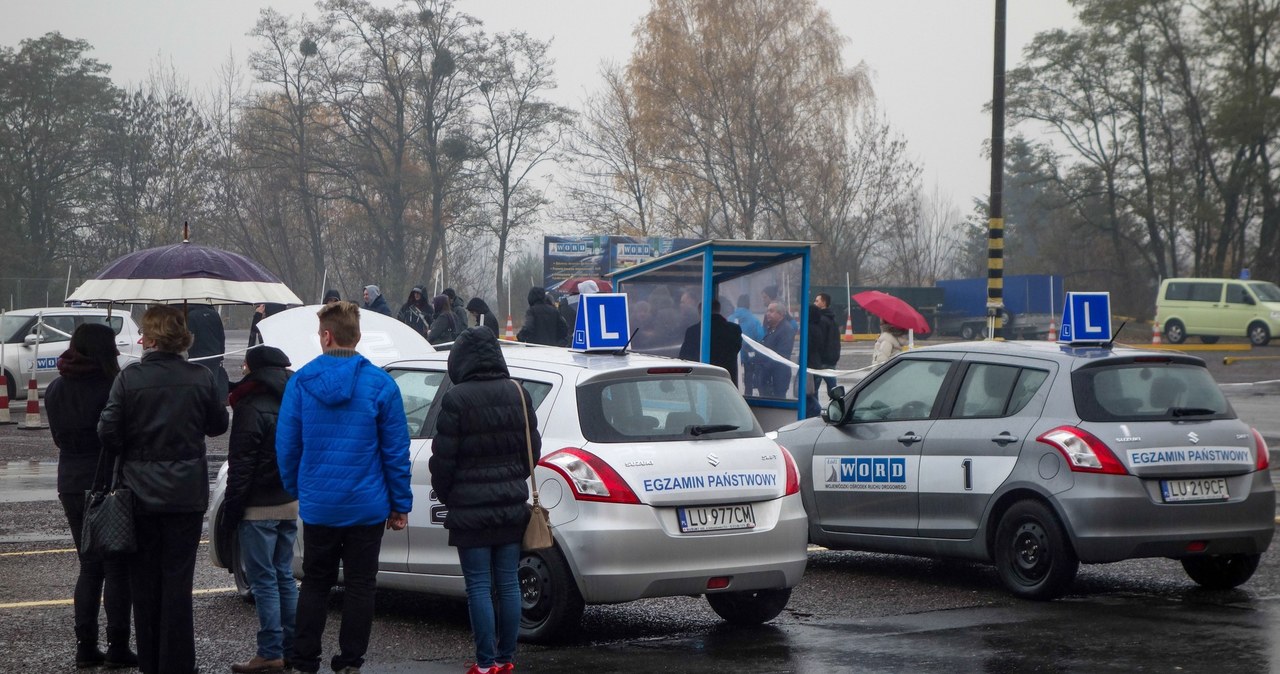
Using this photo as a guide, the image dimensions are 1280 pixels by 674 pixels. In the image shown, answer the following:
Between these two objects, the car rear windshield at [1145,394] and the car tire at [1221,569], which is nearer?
the car rear windshield at [1145,394]

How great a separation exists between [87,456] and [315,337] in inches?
226

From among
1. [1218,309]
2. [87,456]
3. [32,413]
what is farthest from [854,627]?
[1218,309]

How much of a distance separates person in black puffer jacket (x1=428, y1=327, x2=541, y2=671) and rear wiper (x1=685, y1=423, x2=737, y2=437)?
47.2 inches

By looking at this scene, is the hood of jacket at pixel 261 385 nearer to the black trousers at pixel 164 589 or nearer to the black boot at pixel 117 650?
the black trousers at pixel 164 589

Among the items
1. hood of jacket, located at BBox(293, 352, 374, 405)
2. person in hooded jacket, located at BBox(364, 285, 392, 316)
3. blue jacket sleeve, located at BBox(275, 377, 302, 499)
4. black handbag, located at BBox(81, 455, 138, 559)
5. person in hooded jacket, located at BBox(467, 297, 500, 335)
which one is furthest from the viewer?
person in hooded jacket, located at BBox(364, 285, 392, 316)

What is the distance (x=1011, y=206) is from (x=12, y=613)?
106m

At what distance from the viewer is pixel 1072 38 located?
5653 centimetres

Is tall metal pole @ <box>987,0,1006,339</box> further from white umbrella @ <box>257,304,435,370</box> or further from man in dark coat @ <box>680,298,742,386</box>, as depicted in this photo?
white umbrella @ <box>257,304,435,370</box>

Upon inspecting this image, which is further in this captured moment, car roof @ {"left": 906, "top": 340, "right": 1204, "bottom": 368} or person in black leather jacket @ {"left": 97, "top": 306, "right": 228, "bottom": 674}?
car roof @ {"left": 906, "top": 340, "right": 1204, "bottom": 368}

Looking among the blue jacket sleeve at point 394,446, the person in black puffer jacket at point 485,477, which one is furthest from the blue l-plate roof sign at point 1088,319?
the blue jacket sleeve at point 394,446

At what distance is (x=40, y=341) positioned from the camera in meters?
23.7

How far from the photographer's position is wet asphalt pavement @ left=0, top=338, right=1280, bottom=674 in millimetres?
6633

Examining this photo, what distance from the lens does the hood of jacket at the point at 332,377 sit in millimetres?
5801

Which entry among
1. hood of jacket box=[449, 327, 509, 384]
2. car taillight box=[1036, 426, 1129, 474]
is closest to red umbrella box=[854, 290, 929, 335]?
car taillight box=[1036, 426, 1129, 474]
